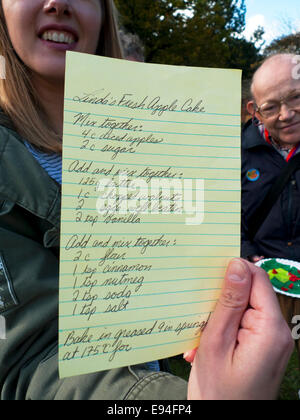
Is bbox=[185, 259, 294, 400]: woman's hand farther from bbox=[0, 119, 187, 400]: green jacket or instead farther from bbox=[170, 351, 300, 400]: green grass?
bbox=[170, 351, 300, 400]: green grass

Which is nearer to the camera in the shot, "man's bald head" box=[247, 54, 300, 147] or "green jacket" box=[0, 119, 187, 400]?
"green jacket" box=[0, 119, 187, 400]

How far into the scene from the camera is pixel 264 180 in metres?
1.62

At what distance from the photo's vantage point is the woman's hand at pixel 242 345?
1.53ft

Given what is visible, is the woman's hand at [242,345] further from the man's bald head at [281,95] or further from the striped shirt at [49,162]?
the man's bald head at [281,95]

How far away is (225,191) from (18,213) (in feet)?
1.29

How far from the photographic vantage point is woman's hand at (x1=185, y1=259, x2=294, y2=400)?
47 centimetres

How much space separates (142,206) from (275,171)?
1292 mm

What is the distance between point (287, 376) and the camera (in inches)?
79.3

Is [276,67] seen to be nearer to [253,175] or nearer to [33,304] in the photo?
[253,175]

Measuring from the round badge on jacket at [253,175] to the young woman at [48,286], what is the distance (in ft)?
3.75

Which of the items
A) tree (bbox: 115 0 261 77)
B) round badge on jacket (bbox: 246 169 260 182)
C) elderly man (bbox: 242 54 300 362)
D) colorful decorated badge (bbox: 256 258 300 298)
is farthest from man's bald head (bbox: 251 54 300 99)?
tree (bbox: 115 0 261 77)

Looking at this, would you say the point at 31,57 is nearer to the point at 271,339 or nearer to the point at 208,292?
the point at 208,292

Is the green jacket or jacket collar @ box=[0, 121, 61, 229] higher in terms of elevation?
jacket collar @ box=[0, 121, 61, 229]

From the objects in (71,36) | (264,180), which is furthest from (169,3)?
(71,36)
